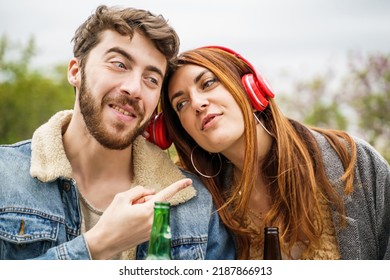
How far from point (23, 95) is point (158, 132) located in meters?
4.43

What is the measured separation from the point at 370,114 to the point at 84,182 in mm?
2985

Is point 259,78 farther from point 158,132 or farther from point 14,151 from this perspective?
point 14,151

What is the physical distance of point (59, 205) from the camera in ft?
4.42

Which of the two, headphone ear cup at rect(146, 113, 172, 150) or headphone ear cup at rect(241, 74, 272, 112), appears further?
headphone ear cup at rect(146, 113, 172, 150)

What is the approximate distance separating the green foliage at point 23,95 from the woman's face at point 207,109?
3648mm

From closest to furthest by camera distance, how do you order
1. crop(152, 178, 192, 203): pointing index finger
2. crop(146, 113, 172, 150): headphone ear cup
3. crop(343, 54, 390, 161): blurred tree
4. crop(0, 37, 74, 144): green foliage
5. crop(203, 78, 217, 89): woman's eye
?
crop(152, 178, 192, 203): pointing index finger → crop(203, 78, 217, 89): woman's eye → crop(146, 113, 172, 150): headphone ear cup → crop(343, 54, 390, 161): blurred tree → crop(0, 37, 74, 144): green foliage

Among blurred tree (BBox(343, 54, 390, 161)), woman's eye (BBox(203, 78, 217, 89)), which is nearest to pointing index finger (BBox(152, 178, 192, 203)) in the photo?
woman's eye (BBox(203, 78, 217, 89))

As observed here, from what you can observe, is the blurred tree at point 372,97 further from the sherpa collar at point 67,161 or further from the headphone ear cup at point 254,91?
the sherpa collar at point 67,161

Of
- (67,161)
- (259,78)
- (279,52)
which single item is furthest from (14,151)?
(279,52)

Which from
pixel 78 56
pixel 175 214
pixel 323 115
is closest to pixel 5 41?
pixel 323 115

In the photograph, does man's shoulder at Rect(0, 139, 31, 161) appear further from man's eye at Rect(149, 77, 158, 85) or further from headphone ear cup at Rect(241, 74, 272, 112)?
headphone ear cup at Rect(241, 74, 272, 112)

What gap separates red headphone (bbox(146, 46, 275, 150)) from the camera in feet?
5.04

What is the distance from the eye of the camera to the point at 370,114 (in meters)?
3.92

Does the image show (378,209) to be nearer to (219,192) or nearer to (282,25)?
(219,192)
